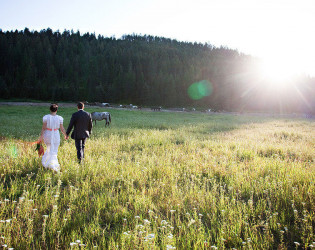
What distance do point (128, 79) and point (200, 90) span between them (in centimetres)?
3779

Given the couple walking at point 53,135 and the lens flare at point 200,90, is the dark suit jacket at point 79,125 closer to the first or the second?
the couple walking at point 53,135

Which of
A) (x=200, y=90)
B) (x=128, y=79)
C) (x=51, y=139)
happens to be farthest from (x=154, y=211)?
(x=200, y=90)

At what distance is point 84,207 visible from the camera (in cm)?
429

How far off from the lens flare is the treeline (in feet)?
1.78

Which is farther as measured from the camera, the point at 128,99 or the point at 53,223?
the point at 128,99

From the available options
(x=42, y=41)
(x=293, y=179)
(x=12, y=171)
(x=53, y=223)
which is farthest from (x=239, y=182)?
(x=42, y=41)

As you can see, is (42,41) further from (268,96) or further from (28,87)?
(268,96)

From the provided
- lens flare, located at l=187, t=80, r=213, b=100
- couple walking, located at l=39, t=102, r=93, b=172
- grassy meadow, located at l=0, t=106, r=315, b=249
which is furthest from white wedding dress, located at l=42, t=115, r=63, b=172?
lens flare, located at l=187, t=80, r=213, b=100

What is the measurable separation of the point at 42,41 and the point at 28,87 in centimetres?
5384

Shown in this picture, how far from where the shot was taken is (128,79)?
10394 cm

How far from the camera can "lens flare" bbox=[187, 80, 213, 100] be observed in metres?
104

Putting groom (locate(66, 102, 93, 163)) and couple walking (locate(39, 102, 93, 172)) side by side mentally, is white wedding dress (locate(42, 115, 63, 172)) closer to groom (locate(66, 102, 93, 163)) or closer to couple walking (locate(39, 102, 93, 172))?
couple walking (locate(39, 102, 93, 172))

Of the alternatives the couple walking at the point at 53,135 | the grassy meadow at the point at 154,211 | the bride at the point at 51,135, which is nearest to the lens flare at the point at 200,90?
the couple walking at the point at 53,135

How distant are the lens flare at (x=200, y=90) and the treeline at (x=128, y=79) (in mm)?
543
